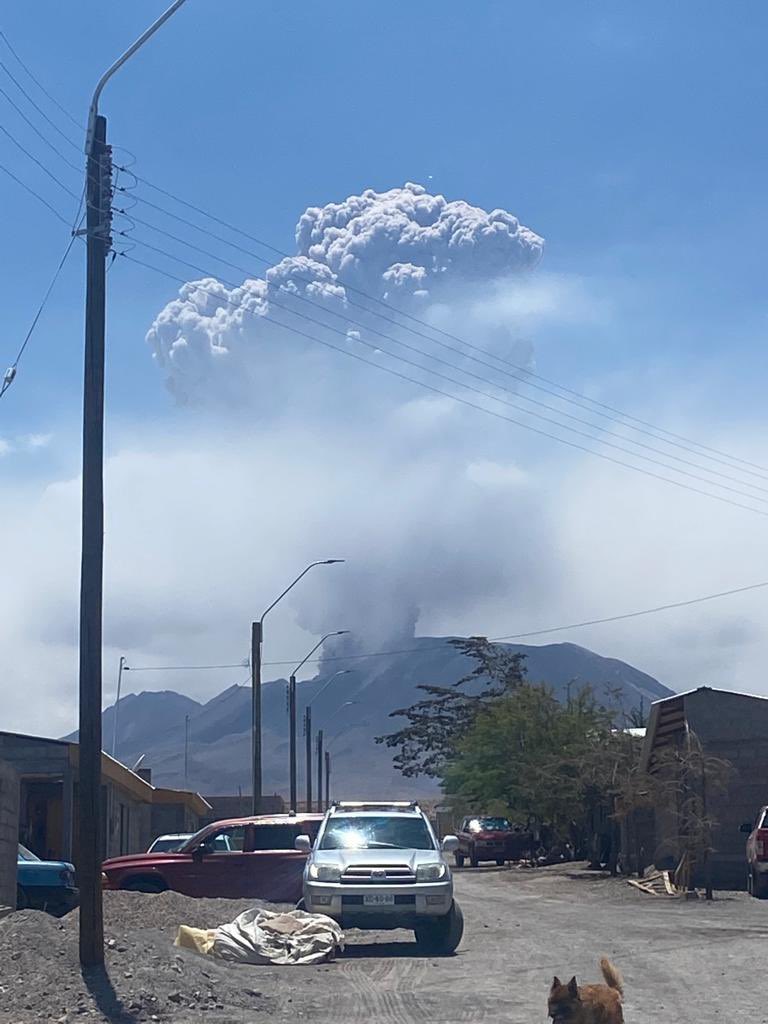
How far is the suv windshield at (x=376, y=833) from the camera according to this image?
19406 mm

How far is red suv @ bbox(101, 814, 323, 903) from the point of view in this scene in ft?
78.6

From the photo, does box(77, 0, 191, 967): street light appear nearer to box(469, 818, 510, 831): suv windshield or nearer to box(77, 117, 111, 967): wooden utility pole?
box(77, 117, 111, 967): wooden utility pole

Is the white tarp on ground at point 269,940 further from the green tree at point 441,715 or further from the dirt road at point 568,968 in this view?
the green tree at point 441,715

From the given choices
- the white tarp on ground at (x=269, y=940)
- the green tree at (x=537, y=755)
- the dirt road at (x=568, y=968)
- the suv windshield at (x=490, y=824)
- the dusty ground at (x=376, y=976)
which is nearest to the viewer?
the dusty ground at (x=376, y=976)

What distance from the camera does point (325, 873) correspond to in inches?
720

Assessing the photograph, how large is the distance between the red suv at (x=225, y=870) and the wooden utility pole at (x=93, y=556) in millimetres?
9511

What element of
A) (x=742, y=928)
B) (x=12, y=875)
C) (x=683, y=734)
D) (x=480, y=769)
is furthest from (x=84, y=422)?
(x=480, y=769)

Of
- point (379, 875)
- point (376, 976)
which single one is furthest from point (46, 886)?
point (376, 976)

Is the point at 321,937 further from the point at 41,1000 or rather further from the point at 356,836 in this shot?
the point at 41,1000

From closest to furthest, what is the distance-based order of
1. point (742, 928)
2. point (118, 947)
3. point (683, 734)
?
point (118, 947) → point (742, 928) → point (683, 734)

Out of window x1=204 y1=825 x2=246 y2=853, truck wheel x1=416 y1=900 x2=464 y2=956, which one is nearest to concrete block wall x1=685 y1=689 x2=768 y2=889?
window x1=204 y1=825 x2=246 y2=853

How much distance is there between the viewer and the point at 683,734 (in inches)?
1271

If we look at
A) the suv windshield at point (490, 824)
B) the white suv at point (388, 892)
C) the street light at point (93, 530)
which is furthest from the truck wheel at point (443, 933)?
the suv windshield at point (490, 824)

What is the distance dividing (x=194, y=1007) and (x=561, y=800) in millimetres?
31852
